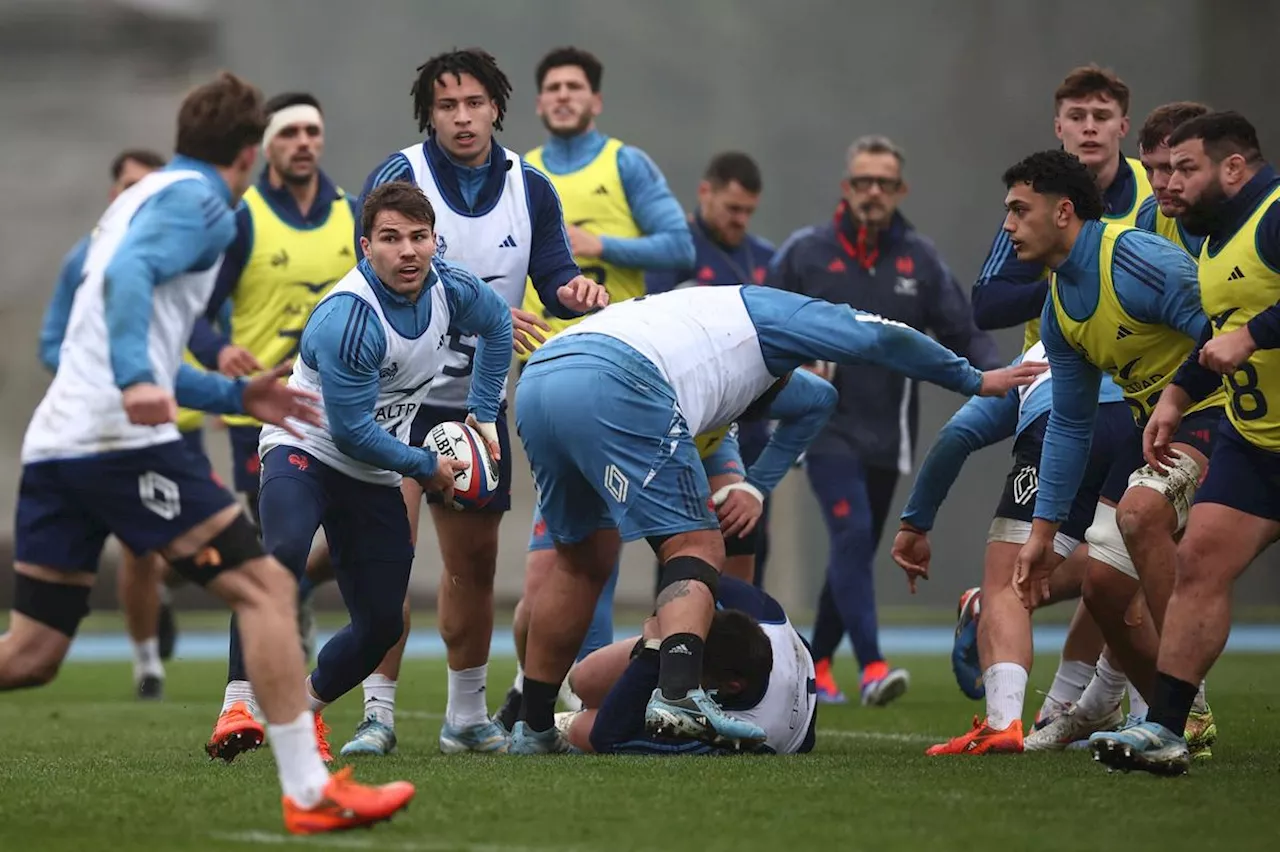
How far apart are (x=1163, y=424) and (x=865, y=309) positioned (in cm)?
452

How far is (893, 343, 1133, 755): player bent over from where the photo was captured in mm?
6332

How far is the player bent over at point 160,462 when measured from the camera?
14.7 feet

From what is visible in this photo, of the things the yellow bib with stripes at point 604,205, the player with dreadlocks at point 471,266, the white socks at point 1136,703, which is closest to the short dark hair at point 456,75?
the player with dreadlocks at point 471,266

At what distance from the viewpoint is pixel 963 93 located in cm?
1647

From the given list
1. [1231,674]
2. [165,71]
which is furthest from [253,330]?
[165,71]

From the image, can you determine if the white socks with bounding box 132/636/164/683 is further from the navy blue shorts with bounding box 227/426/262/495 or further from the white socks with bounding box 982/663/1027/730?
the white socks with bounding box 982/663/1027/730

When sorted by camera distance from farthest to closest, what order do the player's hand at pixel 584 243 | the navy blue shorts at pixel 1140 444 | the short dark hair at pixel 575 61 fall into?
the short dark hair at pixel 575 61 < the player's hand at pixel 584 243 < the navy blue shorts at pixel 1140 444

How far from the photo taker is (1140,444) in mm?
6676

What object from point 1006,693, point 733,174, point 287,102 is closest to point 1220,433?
point 1006,693

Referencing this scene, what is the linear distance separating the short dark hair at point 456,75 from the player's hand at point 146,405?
9.16 ft

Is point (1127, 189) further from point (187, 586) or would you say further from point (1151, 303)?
point (187, 586)

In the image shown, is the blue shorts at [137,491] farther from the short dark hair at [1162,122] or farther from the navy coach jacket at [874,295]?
the navy coach jacket at [874,295]

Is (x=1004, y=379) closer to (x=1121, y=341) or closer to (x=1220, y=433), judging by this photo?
(x=1121, y=341)

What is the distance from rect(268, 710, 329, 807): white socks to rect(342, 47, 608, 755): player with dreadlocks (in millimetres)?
2241
